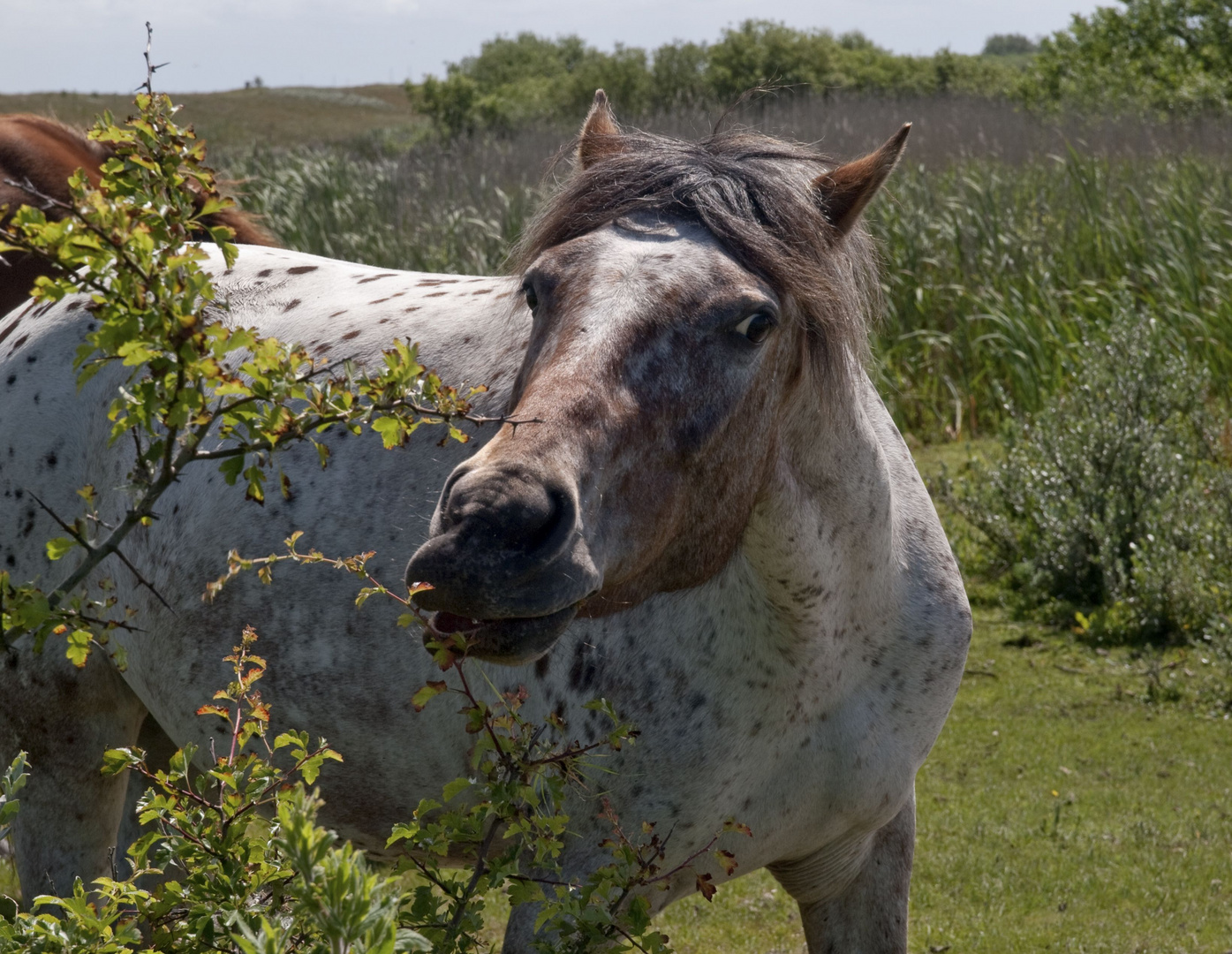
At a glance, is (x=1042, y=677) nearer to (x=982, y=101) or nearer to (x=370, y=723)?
(x=370, y=723)

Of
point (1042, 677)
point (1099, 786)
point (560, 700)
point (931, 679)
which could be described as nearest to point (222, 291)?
point (560, 700)

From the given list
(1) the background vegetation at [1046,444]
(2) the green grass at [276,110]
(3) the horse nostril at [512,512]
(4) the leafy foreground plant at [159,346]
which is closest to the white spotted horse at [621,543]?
(3) the horse nostril at [512,512]

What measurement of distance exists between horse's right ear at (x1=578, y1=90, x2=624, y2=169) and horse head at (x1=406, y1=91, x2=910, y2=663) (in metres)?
0.02

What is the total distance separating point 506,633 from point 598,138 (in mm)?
1278

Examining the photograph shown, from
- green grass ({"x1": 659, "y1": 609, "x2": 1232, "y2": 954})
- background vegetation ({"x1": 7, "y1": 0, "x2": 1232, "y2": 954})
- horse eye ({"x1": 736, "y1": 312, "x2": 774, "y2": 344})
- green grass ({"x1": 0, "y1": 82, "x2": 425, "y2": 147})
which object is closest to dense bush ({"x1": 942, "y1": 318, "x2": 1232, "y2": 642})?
background vegetation ({"x1": 7, "y1": 0, "x2": 1232, "y2": 954})

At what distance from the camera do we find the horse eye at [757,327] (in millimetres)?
1983

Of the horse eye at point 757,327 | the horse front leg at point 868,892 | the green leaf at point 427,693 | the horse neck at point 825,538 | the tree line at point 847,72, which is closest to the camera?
the green leaf at point 427,693

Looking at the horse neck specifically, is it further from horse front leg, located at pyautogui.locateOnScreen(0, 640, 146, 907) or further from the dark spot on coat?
the dark spot on coat

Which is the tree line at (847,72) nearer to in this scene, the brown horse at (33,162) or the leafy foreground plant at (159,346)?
the brown horse at (33,162)

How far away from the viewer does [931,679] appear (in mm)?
2551

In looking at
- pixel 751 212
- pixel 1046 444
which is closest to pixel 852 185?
pixel 751 212

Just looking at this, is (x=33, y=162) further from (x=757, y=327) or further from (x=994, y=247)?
(x=994, y=247)

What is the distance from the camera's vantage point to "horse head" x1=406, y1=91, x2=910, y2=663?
160 cm

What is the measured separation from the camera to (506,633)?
5.36ft
